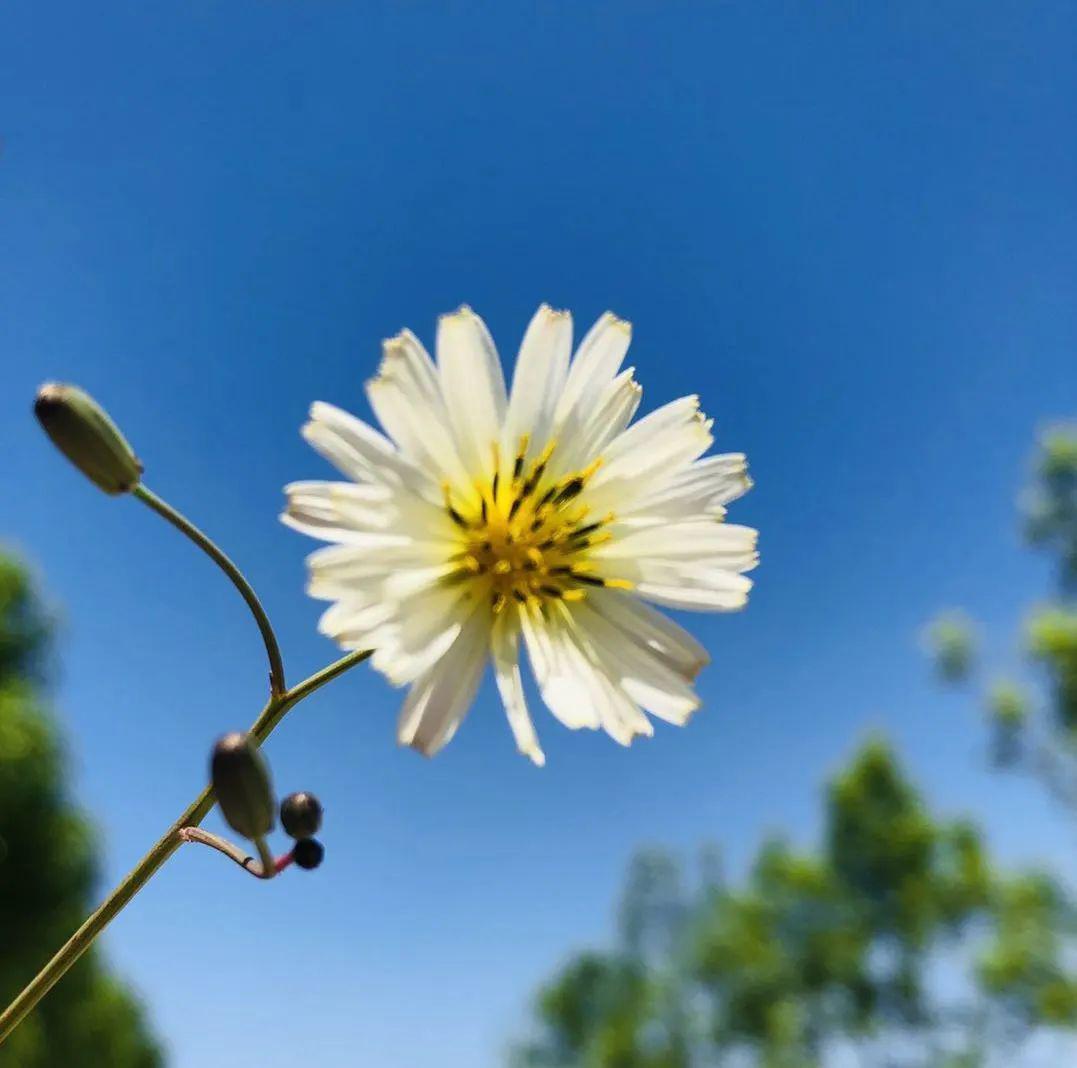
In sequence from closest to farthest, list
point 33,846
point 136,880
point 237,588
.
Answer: point 136,880 < point 237,588 < point 33,846

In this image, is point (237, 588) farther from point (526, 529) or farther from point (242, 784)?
point (526, 529)

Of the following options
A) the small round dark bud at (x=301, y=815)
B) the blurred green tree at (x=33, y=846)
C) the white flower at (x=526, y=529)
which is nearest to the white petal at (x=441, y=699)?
the white flower at (x=526, y=529)

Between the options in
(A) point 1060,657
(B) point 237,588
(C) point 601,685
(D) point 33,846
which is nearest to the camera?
(B) point 237,588

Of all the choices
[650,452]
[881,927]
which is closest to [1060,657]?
[881,927]

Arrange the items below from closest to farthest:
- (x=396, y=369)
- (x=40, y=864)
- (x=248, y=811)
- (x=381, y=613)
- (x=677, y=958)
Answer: (x=248, y=811) → (x=381, y=613) → (x=396, y=369) → (x=40, y=864) → (x=677, y=958)

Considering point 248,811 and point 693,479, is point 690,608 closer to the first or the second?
point 693,479

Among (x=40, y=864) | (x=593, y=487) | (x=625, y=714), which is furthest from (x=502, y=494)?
(x=40, y=864)

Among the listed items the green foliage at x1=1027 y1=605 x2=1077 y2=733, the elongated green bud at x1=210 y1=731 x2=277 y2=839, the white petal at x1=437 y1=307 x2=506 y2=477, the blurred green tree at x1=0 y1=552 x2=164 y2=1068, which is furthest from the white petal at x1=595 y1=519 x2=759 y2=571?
the green foliage at x1=1027 y1=605 x2=1077 y2=733
